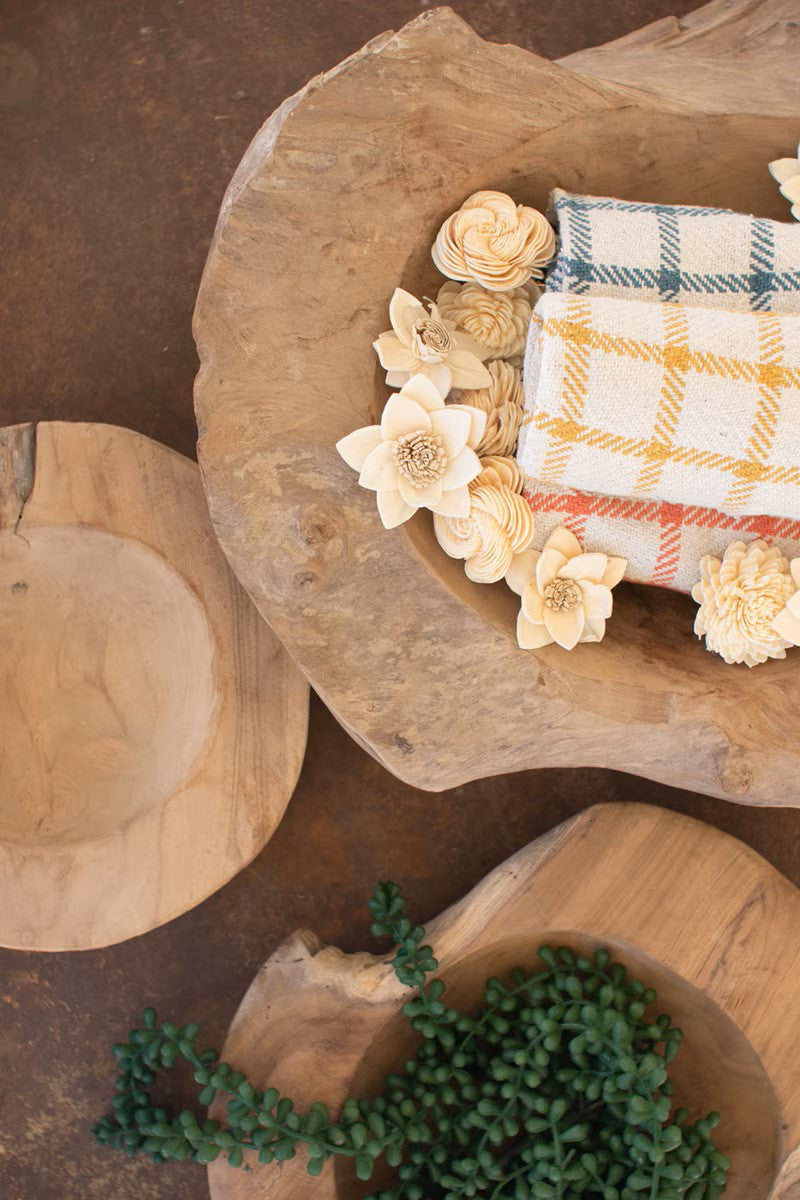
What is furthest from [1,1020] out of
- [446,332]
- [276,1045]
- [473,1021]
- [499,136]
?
[499,136]

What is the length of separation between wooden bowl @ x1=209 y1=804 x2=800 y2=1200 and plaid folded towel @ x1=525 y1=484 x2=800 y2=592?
40 centimetres

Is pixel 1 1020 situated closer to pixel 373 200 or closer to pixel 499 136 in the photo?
pixel 373 200

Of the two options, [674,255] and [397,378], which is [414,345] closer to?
[397,378]

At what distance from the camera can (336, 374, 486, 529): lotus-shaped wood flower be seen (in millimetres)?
1163

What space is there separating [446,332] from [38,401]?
0.82m

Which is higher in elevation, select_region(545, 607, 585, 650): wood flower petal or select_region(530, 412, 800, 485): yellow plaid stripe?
select_region(530, 412, 800, 485): yellow plaid stripe

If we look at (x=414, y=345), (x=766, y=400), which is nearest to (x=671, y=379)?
(x=766, y=400)

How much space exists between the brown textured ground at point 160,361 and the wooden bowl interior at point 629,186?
17.5 inches

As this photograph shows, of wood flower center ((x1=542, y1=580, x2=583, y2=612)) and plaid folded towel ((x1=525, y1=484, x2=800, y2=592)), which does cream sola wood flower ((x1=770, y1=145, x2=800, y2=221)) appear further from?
wood flower center ((x1=542, y1=580, x2=583, y2=612))

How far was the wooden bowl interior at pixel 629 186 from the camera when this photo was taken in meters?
1.26

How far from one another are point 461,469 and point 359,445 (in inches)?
5.4

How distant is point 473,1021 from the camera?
1540 mm

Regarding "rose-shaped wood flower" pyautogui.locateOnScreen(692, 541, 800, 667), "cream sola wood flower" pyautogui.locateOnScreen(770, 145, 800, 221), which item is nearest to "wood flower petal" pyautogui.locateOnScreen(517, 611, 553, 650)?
"rose-shaped wood flower" pyautogui.locateOnScreen(692, 541, 800, 667)

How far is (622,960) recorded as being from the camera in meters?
1.54
